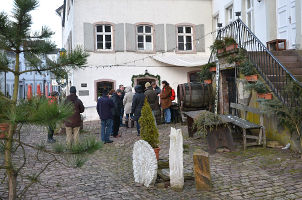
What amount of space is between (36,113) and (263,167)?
4.81 meters

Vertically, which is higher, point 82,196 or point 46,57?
point 46,57

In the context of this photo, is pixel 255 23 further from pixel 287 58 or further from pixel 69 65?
pixel 69 65

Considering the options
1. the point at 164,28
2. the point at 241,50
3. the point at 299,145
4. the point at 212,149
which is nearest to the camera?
the point at 299,145

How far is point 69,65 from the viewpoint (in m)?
4.01

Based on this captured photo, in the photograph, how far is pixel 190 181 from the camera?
6070 mm

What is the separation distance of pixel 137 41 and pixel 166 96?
22.7 ft

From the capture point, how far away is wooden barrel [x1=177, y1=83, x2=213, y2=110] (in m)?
12.4

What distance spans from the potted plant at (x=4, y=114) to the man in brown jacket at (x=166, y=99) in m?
9.35

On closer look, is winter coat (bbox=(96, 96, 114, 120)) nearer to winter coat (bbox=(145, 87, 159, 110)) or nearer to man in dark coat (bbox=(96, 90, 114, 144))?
man in dark coat (bbox=(96, 90, 114, 144))

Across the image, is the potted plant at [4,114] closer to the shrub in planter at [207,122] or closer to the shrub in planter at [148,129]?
the shrub in planter at [148,129]

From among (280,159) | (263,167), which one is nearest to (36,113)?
(263,167)

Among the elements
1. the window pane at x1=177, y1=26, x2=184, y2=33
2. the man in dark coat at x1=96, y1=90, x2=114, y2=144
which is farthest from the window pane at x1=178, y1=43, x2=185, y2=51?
the man in dark coat at x1=96, y1=90, x2=114, y2=144

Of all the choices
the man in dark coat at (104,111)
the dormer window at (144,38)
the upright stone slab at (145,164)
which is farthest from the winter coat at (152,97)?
the dormer window at (144,38)

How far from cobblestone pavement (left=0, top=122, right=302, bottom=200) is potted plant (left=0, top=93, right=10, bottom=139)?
44 cm
